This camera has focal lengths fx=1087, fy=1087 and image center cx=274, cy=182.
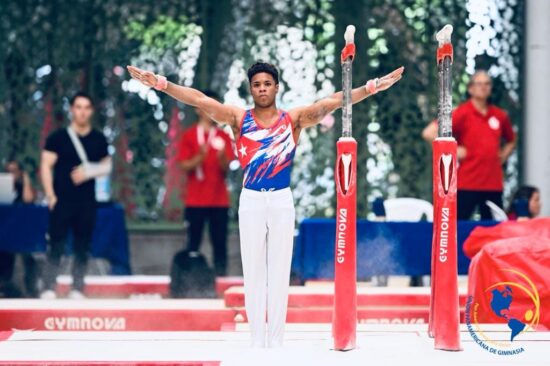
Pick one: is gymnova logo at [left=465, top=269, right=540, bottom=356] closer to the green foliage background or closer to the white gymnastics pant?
the white gymnastics pant

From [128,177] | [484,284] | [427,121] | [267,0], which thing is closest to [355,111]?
[427,121]

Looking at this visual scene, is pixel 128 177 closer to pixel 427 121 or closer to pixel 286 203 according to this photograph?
pixel 427 121

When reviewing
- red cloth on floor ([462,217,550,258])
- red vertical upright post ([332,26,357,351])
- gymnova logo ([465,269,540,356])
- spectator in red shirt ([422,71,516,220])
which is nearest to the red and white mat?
red vertical upright post ([332,26,357,351])

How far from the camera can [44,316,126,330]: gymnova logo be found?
7.24 metres

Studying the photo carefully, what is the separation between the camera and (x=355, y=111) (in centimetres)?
1112

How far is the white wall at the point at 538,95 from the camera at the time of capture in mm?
10375

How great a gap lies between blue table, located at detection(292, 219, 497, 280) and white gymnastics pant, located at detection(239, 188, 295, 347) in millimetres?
3175

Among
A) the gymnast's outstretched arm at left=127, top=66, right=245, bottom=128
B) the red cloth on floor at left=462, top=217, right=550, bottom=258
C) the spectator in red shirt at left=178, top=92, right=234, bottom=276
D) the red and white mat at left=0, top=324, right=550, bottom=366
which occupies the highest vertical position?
the gymnast's outstretched arm at left=127, top=66, right=245, bottom=128

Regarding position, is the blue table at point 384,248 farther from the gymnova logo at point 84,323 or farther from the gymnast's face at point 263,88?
the gymnast's face at point 263,88

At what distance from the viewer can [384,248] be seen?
8633mm

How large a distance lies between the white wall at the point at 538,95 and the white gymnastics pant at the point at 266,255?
5407 mm

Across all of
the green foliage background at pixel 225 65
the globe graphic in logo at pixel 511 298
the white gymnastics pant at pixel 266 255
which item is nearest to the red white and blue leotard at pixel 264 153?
the white gymnastics pant at pixel 266 255

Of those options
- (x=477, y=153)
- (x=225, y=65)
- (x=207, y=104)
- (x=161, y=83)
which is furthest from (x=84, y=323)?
(x=225, y=65)

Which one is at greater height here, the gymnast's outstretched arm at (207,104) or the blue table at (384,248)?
the gymnast's outstretched arm at (207,104)
